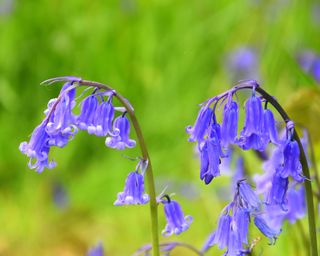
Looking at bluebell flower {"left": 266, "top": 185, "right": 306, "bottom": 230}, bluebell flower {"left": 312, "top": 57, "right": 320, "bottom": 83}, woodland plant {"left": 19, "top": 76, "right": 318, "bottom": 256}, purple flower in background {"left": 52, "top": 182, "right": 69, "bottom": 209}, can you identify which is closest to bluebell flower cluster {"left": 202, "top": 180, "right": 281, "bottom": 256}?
woodland plant {"left": 19, "top": 76, "right": 318, "bottom": 256}

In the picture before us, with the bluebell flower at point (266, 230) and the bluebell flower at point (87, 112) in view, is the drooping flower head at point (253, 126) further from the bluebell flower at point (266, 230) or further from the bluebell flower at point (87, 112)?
the bluebell flower at point (87, 112)

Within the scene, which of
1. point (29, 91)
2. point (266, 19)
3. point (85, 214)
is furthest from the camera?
point (266, 19)

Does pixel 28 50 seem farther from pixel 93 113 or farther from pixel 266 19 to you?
pixel 93 113

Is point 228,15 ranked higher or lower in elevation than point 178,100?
higher

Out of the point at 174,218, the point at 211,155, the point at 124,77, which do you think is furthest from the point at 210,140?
the point at 124,77

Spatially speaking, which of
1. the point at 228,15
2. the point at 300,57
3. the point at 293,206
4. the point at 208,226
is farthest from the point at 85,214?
the point at 228,15

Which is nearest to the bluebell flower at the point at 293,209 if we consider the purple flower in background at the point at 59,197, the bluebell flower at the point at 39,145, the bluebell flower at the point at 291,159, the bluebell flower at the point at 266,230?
the bluebell flower at the point at 266,230
